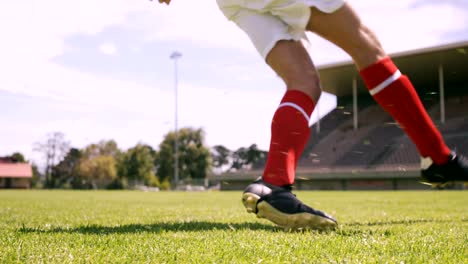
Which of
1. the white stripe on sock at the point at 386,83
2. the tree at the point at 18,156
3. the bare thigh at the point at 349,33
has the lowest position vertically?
the white stripe on sock at the point at 386,83

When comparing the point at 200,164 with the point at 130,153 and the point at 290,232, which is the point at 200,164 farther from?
the point at 290,232

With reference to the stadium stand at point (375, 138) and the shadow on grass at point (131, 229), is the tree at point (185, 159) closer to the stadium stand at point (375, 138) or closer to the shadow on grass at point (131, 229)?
the stadium stand at point (375, 138)

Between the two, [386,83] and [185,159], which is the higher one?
[185,159]

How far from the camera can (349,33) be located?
204 centimetres

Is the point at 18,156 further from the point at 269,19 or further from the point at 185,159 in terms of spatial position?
the point at 269,19

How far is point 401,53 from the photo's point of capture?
24594 millimetres

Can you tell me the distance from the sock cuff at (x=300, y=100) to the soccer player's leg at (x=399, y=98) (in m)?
0.27

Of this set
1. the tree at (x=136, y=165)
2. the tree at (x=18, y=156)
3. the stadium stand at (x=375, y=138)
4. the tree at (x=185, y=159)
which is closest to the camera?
the stadium stand at (x=375, y=138)

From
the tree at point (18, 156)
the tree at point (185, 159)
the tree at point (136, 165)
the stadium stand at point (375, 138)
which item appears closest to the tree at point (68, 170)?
the tree at point (136, 165)

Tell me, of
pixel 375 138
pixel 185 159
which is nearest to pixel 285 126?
pixel 375 138

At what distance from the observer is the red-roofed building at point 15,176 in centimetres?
5944

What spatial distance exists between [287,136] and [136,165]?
5872 centimetres

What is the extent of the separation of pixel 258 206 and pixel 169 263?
2.52 feet

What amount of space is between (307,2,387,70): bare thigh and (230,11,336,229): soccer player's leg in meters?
0.16
